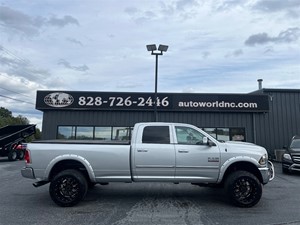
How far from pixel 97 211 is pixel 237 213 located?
3.17m

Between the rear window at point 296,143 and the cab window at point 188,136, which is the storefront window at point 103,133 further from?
the cab window at point 188,136

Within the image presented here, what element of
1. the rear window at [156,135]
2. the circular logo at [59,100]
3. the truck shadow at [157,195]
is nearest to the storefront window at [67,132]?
the circular logo at [59,100]

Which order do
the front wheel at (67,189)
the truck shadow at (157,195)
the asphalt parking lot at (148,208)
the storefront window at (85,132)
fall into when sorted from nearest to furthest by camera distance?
the asphalt parking lot at (148,208) → the front wheel at (67,189) → the truck shadow at (157,195) → the storefront window at (85,132)

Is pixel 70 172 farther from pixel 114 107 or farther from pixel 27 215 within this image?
pixel 114 107

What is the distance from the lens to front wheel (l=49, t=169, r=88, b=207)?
7.05 metres

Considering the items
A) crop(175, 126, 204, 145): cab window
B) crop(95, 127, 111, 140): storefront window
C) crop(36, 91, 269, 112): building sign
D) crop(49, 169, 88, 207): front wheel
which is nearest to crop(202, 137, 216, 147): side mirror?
crop(175, 126, 204, 145): cab window

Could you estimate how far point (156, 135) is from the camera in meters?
7.61

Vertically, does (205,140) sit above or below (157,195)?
above

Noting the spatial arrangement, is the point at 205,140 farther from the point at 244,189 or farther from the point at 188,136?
the point at 244,189

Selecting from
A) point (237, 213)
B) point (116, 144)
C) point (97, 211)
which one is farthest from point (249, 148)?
point (97, 211)

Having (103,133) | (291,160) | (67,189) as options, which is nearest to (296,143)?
(291,160)

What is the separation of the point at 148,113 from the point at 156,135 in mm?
14091

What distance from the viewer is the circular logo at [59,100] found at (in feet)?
69.9

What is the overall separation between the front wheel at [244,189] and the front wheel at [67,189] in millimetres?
3577
